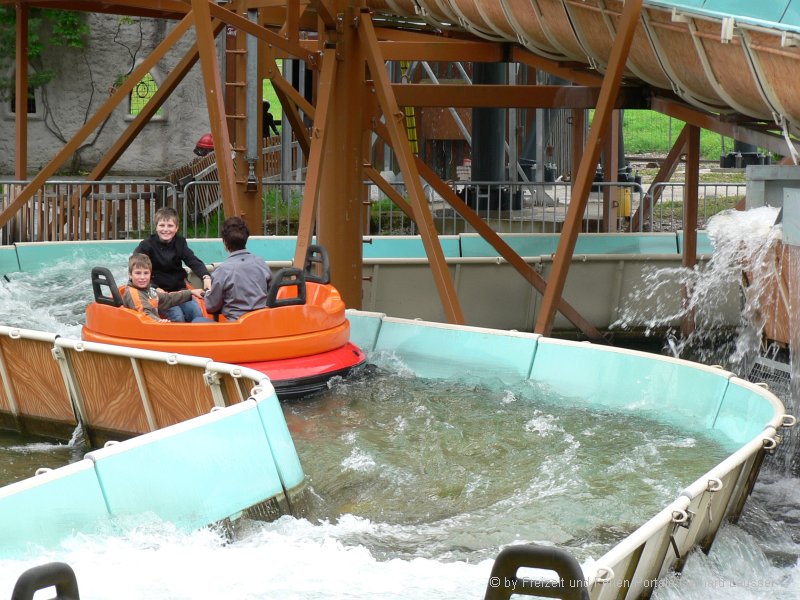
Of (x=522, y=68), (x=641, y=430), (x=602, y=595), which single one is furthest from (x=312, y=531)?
(x=522, y=68)

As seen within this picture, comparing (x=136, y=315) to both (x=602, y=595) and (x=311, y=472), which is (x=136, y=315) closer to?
(x=311, y=472)

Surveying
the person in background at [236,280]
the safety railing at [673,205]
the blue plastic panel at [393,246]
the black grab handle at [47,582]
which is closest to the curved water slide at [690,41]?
the safety railing at [673,205]

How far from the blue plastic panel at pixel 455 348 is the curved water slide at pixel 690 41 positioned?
2.32 m

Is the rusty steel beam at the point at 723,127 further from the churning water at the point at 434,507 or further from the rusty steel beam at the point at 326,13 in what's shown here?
the rusty steel beam at the point at 326,13

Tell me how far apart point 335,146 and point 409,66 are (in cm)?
1376

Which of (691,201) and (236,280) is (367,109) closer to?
(236,280)

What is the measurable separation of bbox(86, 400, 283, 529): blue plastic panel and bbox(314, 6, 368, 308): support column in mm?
4845

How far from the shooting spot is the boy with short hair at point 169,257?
350 inches

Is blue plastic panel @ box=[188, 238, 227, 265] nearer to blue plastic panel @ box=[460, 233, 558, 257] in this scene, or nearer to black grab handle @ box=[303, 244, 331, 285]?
blue plastic panel @ box=[460, 233, 558, 257]

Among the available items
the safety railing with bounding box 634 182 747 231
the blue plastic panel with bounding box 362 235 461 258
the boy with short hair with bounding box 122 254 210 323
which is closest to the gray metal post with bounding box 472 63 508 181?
the safety railing with bounding box 634 182 747 231

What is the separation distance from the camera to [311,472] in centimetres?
666

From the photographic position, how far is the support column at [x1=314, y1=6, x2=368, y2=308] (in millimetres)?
10391

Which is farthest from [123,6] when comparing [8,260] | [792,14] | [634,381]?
[634,381]

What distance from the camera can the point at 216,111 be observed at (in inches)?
405
